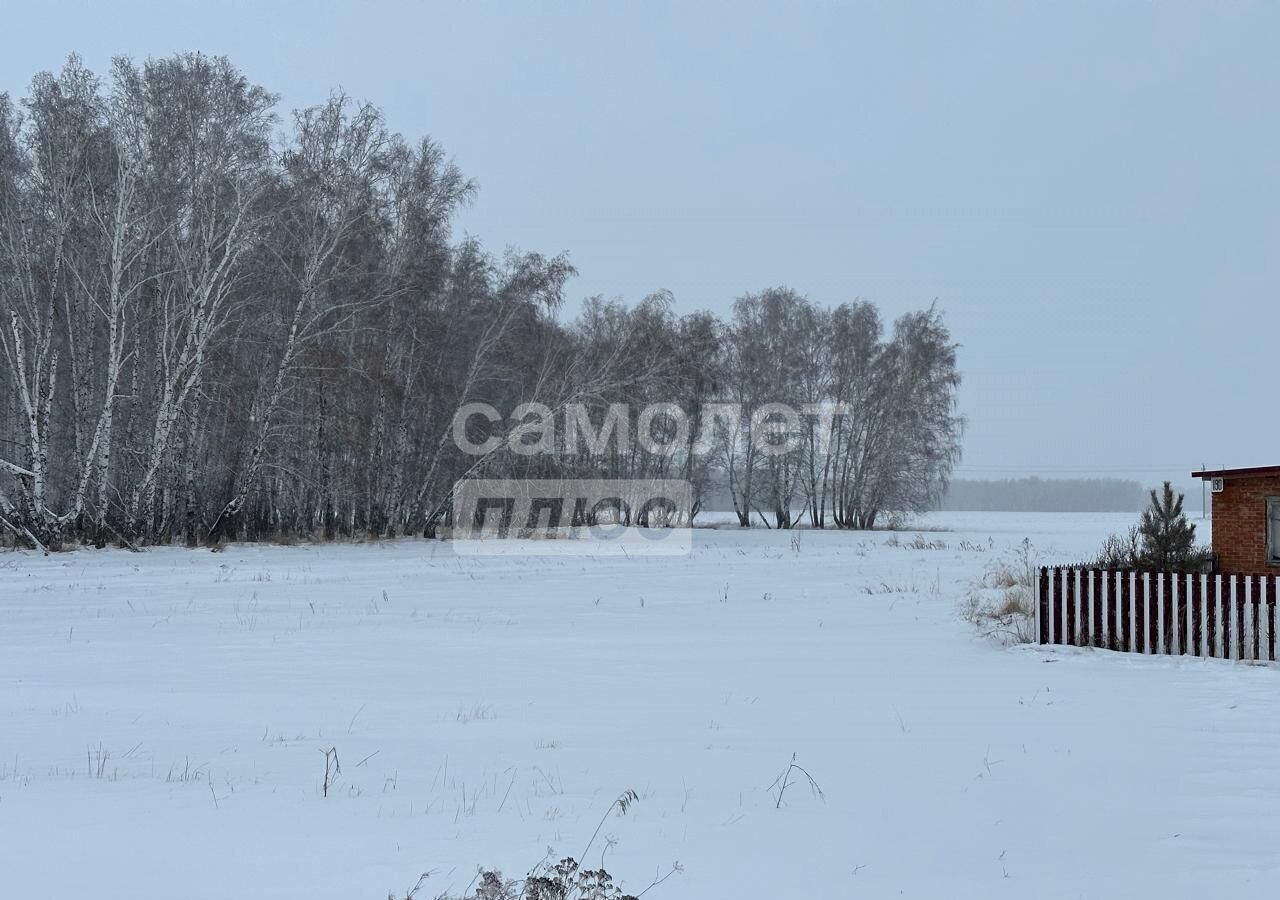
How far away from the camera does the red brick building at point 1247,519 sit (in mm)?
18625

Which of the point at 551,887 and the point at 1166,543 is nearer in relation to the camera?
the point at 551,887

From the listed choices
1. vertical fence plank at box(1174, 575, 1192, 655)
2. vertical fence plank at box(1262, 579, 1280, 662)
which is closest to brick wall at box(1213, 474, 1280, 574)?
vertical fence plank at box(1262, 579, 1280, 662)

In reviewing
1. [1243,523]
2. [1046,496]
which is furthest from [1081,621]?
[1046,496]

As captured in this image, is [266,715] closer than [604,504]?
Yes

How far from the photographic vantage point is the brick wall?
735 inches

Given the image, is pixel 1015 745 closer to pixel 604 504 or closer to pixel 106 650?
pixel 106 650

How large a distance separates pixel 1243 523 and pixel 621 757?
58.4 ft

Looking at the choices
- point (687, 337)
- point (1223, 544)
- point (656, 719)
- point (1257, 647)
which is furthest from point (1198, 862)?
point (687, 337)

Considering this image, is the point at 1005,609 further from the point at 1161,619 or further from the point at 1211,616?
the point at 1211,616

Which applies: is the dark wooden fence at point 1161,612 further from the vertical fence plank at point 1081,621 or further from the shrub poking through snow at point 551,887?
the shrub poking through snow at point 551,887

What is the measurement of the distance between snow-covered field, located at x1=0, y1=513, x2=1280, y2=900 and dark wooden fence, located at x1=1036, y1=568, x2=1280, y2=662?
67 centimetres

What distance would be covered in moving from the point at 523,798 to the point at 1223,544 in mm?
19018

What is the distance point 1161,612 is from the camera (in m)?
10.3

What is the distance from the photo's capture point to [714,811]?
4828mm
